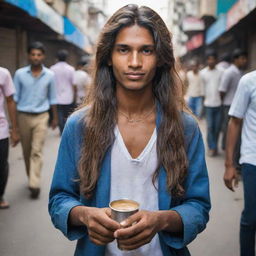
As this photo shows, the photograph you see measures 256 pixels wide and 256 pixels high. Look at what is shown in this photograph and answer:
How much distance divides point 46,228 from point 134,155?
10.2 ft

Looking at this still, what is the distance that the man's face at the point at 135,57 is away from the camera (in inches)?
68.9

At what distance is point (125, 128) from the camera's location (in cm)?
183

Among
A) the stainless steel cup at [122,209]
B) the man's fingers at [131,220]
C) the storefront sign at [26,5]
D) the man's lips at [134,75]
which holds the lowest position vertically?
the man's fingers at [131,220]

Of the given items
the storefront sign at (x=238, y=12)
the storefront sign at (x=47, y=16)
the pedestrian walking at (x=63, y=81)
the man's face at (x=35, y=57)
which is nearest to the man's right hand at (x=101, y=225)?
the man's face at (x=35, y=57)

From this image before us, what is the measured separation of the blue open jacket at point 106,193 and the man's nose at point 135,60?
26cm

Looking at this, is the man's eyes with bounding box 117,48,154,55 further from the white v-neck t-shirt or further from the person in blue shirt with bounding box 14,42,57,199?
the person in blue shirt with bounding box 14,42,57,199

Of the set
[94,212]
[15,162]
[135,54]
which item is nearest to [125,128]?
[135,54]

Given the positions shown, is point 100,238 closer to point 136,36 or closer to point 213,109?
point 136,36

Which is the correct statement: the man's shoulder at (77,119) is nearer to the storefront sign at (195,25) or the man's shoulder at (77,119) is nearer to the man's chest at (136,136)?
the man's chest at (136,136)

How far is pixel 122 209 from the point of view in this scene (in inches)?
57.9

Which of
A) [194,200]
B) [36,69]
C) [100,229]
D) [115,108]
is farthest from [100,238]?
[36,69]

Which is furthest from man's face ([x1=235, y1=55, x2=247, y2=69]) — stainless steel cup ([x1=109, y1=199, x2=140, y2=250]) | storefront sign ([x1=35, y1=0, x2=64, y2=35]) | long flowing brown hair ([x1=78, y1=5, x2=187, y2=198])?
stainless steel cup ([x1=109, y1=199, x2=140, y2=250])

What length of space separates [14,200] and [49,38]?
12134 mm

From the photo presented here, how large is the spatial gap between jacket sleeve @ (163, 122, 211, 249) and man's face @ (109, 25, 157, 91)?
333 millimetres
